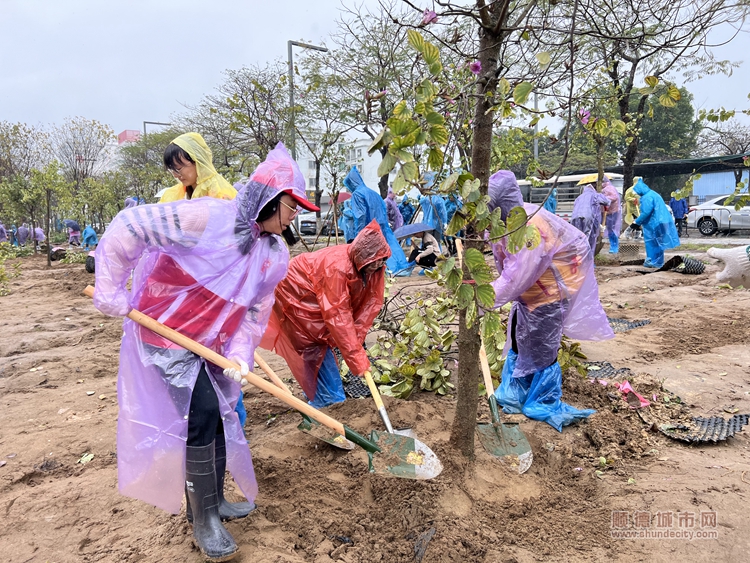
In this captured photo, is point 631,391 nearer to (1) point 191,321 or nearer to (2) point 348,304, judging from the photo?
(2) point 348,304

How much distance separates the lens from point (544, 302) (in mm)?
3152

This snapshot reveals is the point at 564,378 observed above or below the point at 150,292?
below

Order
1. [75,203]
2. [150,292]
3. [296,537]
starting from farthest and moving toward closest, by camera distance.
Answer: [75,203]
[296,537]
[150,292]

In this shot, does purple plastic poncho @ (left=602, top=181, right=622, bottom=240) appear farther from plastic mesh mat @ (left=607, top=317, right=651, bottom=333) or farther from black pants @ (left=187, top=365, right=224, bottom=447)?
black pants @ (left=187, top=365, right=224, bottom=447)

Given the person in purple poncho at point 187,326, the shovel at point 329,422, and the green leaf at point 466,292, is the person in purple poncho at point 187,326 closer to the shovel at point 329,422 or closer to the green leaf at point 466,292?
the shovel at point 329,422

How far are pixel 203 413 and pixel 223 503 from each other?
56 cm

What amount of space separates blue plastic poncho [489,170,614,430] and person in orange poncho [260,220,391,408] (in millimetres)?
770

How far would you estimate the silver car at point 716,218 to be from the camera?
51.0ft

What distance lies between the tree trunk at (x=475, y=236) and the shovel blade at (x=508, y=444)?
17 cm

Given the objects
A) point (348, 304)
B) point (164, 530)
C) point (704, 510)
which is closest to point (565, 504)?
point (704, 510)

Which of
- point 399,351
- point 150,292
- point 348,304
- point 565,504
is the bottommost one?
point 565,504

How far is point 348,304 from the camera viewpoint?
116 inches

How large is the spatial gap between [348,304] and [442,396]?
3.98 feet

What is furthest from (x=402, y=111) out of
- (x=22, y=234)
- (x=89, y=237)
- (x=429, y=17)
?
(x=22, y=234)
